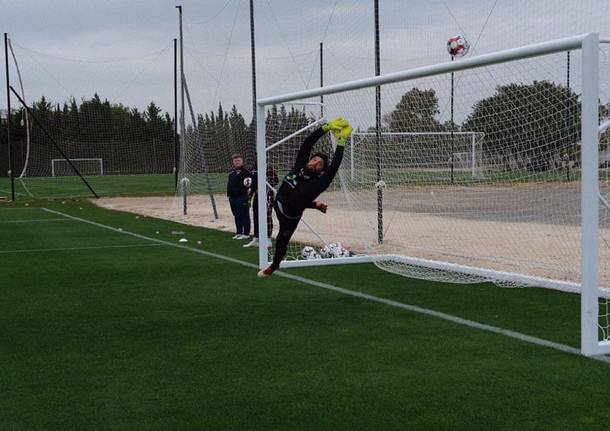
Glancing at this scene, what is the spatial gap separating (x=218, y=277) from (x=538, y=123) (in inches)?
195

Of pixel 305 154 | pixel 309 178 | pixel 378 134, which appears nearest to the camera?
pixel 309 178

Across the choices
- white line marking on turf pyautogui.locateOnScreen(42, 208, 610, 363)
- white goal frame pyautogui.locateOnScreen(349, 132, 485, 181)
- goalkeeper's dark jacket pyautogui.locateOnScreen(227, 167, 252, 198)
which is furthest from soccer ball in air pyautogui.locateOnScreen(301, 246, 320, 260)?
goalkeeper's dark jacket pyautogui.locateOnScreen(227, 167, 252, 198)

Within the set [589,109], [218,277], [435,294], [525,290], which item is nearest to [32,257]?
[218,277]

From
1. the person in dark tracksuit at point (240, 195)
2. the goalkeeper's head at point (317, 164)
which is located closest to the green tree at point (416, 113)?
the goalkeeper's head at point (317, 164)

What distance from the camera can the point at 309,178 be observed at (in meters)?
9.59

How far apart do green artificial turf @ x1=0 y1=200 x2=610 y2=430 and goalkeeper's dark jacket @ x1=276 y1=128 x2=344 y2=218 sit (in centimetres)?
116

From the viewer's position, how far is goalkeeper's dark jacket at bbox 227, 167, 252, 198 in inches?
691

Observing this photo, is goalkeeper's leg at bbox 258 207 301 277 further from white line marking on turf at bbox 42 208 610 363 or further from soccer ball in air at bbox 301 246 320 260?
soccer ball in air at bbox 301 246 320 260

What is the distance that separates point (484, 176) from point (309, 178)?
3758mm

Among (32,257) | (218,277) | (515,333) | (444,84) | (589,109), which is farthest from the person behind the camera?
(32,257)

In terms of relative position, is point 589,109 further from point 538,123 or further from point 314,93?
point 314,93

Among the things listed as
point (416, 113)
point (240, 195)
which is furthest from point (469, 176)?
point (240, 195)

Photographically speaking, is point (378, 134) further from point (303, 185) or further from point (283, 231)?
point (303, 185)

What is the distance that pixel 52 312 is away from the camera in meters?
8.99
